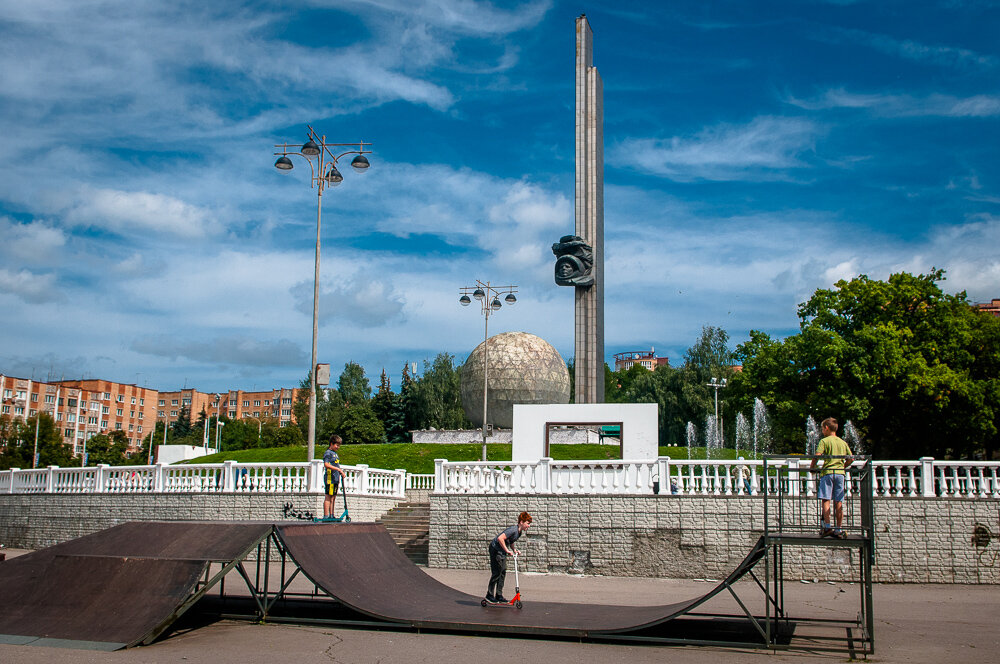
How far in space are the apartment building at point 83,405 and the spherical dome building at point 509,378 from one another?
54.7 metres

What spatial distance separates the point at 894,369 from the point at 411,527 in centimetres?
2230

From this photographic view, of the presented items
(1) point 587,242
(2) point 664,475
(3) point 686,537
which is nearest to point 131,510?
(2) point 664,475

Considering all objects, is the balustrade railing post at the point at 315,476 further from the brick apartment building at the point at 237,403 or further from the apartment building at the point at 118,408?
the brick apartment building at the point at 237,403

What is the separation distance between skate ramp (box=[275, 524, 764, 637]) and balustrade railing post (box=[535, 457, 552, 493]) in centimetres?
638

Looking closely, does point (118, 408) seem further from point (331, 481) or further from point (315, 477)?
point (331, 481)

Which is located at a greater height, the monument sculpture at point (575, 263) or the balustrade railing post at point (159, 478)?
the monument sculpture at point (575, 263)

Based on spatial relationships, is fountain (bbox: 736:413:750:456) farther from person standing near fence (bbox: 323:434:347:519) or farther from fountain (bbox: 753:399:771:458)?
person standing near fence (bbox: 323:434:347:519)

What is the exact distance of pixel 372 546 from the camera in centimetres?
1102

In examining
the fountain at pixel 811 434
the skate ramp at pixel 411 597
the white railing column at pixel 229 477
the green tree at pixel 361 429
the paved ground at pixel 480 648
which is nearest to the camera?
the paved ground at pixel 480 648

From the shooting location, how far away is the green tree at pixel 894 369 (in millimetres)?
32781

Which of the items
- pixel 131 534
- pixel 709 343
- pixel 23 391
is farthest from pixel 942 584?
pixel 23 391

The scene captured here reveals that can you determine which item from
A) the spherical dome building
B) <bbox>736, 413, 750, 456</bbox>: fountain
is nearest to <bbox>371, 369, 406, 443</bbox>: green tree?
the spherical dome building

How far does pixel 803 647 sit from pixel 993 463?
389 inches

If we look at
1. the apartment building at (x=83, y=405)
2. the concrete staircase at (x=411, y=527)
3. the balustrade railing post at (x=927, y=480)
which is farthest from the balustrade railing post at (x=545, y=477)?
the apartment building at (x=83, y=405)
